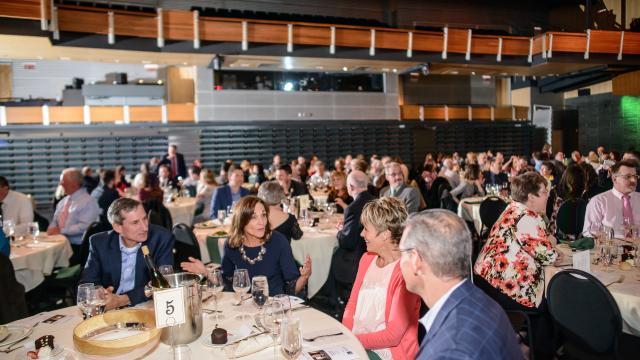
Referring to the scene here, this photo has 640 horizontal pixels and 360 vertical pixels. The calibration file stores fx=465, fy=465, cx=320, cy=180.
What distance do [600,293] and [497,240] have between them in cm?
89

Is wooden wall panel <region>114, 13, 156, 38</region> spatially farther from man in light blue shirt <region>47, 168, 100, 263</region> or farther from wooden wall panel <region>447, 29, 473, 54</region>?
wooden wall panel <region>447, 29, 473, 54</region>

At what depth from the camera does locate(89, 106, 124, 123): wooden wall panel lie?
1435 centimetres

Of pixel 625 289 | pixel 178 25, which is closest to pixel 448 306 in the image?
pixel 625 289

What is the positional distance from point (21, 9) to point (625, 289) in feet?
40.5

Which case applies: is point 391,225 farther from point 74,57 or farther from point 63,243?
point 74,57

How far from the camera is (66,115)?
555 inches

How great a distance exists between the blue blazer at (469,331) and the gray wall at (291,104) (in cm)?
1494

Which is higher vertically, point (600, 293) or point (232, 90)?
point (232, 90)

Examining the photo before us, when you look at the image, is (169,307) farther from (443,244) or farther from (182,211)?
(182,211)

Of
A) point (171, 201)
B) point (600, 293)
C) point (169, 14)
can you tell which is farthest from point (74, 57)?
point (600, 293)

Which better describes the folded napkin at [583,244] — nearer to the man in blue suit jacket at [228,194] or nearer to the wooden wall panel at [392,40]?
the man in blue suit jacket at [228,194]

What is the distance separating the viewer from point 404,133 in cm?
1853

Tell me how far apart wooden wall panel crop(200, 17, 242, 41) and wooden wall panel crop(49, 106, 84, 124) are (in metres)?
4.60

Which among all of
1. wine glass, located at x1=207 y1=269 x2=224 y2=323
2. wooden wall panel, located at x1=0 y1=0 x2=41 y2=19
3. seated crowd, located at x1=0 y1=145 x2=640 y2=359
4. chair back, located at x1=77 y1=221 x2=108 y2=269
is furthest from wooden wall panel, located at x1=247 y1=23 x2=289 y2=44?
wine glass, located at x1=207 y1=269 x2=224 y2=323
